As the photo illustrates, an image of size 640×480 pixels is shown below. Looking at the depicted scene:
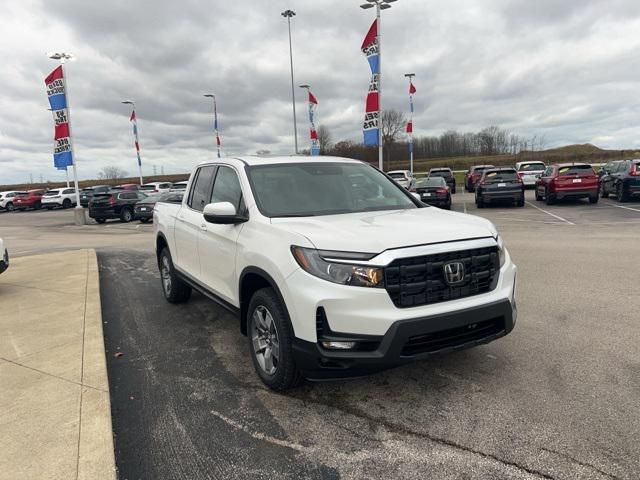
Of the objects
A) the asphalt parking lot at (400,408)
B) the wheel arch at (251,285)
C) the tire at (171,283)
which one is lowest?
the asphalt parking lot at (400,408)

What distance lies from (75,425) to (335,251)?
210cm

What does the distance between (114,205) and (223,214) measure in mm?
22083

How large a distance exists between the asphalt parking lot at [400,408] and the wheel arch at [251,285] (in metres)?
0.59

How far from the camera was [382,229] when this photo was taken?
11.2ft

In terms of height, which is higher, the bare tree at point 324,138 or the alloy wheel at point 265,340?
the bare tree at point 324,138

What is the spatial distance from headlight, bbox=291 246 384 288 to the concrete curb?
5.47ft

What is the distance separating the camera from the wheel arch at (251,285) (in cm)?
342

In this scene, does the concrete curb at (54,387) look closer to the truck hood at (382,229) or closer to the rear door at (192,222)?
the rear door at (192,222)

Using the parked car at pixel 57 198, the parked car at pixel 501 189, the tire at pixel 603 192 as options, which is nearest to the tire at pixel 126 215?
the parked car at pixel 501 189

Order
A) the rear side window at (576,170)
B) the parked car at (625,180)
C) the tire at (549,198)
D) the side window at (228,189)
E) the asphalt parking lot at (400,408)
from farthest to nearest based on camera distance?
the tire at (549,198) < the rear side window at (576,170) < the parked car at (625,180) < the side window at (228,189) < the asphalt parking lot at (400,408)

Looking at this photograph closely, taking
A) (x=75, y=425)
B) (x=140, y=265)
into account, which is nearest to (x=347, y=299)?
(x=75, y=425)

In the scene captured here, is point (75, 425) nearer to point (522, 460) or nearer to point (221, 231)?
point (221, 231)

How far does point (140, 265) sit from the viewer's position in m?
9.85

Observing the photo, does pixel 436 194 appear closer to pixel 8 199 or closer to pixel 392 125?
pixel 8 199
